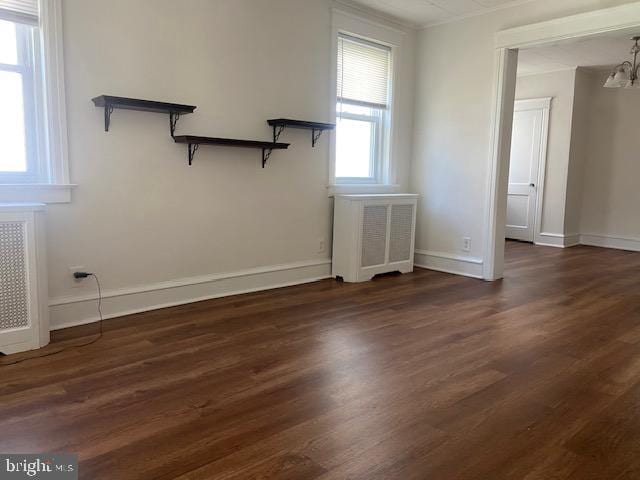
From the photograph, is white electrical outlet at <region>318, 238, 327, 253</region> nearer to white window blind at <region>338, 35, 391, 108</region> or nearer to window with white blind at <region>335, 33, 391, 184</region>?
window with white blind at <region>335, 33, 391, 184</region>

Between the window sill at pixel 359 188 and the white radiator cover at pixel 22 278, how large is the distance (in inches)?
105

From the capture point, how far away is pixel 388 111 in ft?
17.2

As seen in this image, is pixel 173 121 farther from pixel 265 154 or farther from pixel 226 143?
pixel 265 154

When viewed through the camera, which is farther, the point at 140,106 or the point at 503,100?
the point at 503,100

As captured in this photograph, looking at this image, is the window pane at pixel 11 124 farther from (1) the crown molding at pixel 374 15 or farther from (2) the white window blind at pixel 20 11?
(1) the crown molding at pixel 374 15

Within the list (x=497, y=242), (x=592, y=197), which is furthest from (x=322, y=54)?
(x=592, y=197)

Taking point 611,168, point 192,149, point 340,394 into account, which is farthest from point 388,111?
point 611,168

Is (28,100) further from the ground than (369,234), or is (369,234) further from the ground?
(28,100)

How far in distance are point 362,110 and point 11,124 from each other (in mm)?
3205

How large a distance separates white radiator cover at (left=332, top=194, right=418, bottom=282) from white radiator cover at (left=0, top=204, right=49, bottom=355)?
2631mm

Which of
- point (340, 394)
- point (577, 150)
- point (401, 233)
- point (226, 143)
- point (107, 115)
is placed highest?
point (577, 150)

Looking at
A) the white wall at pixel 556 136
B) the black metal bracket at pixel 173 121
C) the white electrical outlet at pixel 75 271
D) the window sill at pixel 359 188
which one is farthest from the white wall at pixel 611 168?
the white electrical outlet at pixel 75 271

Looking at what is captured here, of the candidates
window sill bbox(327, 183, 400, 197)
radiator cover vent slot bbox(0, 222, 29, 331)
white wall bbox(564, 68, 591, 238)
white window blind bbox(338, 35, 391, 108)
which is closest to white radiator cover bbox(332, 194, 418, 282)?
window sill bbox(327, 183, 400, 197)

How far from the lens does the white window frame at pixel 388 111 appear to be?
15.1 feet
